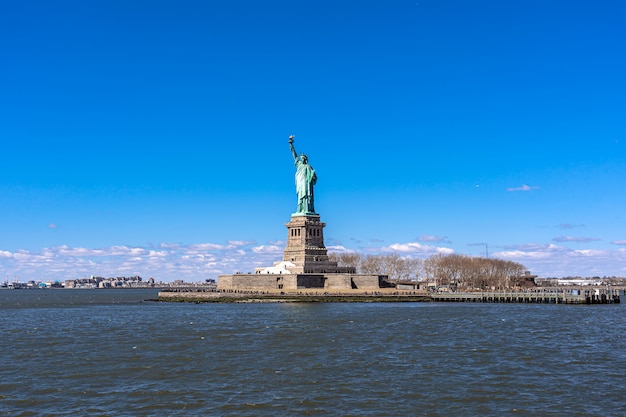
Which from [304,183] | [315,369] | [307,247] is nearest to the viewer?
[315,369]

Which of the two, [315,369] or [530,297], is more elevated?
[530,297]

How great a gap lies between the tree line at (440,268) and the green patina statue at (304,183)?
35.7 m

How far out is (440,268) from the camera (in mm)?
146000

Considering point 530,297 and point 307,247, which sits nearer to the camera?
point 530,297

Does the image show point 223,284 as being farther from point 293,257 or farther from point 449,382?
point 449,382

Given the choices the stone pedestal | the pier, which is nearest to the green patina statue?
the stone pedestal

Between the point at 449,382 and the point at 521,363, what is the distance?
277 inches

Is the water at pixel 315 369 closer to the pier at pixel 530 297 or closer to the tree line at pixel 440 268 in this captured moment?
the pier at pixel 530 297

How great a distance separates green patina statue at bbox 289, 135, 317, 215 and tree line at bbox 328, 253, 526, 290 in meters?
35.7

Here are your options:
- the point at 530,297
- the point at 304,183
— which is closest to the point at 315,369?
the point at 530,297

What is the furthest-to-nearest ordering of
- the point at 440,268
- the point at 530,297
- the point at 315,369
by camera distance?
1. the point at 440,268
2. the point at 530,297
3. the point at 315,369

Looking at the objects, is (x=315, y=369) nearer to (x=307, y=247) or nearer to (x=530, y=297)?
(x=307, y=247)

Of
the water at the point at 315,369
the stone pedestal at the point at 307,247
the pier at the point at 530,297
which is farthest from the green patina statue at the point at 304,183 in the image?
the water at the point at 315,369

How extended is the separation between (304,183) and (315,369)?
3004 inches
